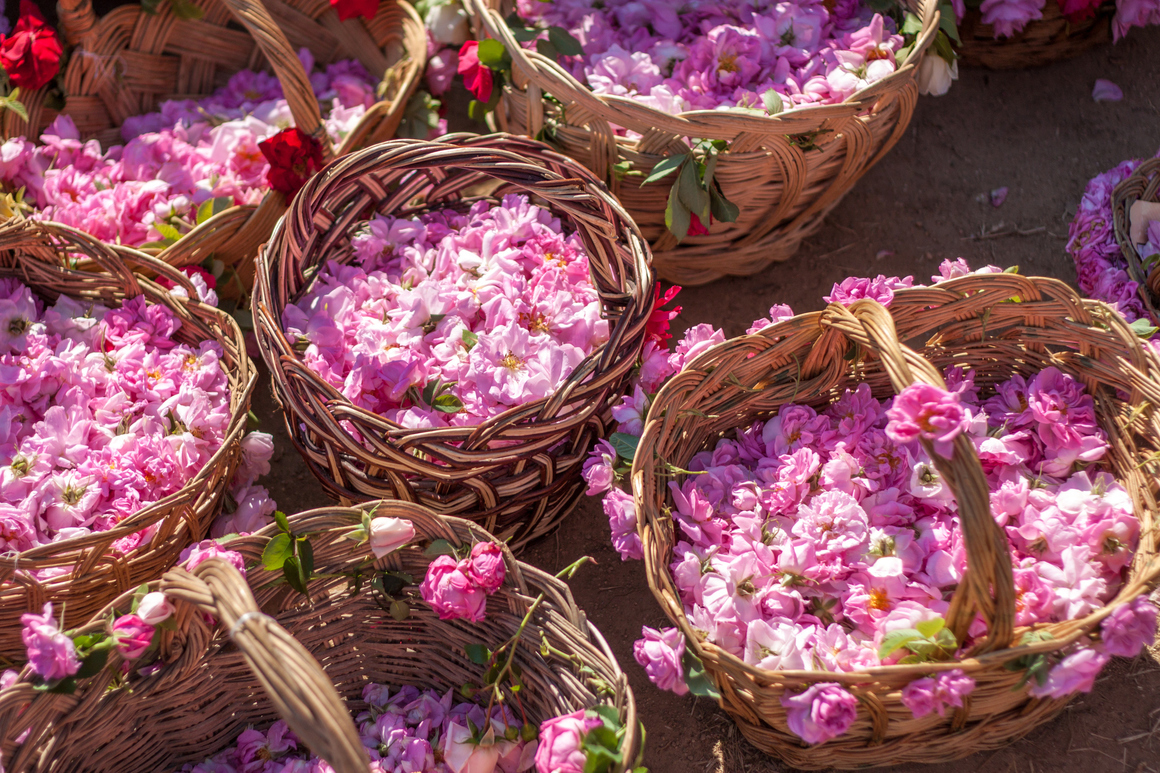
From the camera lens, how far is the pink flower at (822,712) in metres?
1.12

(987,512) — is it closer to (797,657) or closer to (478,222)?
(797,657)

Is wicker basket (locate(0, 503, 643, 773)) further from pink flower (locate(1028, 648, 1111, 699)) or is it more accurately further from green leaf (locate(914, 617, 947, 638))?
pink flower (locate(1028, 648, 1111, 699))

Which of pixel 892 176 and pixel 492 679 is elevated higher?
pixel 892 176

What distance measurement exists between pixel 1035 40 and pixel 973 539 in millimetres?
1792

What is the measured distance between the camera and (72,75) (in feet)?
6.71

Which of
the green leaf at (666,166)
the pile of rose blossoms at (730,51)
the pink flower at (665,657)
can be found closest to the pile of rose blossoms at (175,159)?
the pile of rose blossoms at (730,51)

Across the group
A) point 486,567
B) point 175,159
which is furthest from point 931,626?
point 175,159

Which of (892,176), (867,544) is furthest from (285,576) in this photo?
(892,176)

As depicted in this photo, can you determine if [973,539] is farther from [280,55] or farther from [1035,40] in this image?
[1035,40]

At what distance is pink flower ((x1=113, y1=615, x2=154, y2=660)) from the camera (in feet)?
3.91

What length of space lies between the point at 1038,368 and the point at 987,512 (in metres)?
0.58

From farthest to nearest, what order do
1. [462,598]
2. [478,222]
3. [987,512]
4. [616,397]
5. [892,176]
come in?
[892,176] < [478,222] < [616,397] < [462,598] < [987,512]

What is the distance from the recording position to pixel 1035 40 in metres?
2.34

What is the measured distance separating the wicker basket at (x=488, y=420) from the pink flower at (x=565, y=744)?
39cm
